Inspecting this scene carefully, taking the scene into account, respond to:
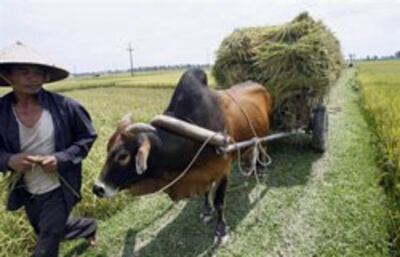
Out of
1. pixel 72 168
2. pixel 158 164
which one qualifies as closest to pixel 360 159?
pixel 158 164

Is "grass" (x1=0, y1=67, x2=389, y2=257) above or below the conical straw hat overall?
below

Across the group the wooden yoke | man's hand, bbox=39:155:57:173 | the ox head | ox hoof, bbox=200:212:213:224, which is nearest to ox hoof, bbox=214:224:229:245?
ox hoof, bbox=200:212:213:224

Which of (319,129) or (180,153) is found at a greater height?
(180,153)

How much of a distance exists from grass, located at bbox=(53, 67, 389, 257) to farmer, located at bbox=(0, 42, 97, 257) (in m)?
0.97

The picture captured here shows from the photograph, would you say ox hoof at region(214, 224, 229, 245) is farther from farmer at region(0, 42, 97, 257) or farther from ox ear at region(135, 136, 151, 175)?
farmer at region(0, 42, 97, 257)

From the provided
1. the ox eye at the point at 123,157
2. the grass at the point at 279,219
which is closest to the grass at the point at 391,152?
the grass at the point at 279,219

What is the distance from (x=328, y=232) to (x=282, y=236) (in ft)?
1.41

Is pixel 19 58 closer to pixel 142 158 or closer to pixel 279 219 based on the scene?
pixel 142 158

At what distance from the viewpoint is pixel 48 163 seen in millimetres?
3064

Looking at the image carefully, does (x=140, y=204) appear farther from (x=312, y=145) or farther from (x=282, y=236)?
(x=312, y=145)

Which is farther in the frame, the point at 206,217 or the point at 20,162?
the point at 206,217

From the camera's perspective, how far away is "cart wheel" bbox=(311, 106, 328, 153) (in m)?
6.16

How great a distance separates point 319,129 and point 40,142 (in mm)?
4156

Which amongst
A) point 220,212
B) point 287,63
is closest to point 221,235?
point 220,212
